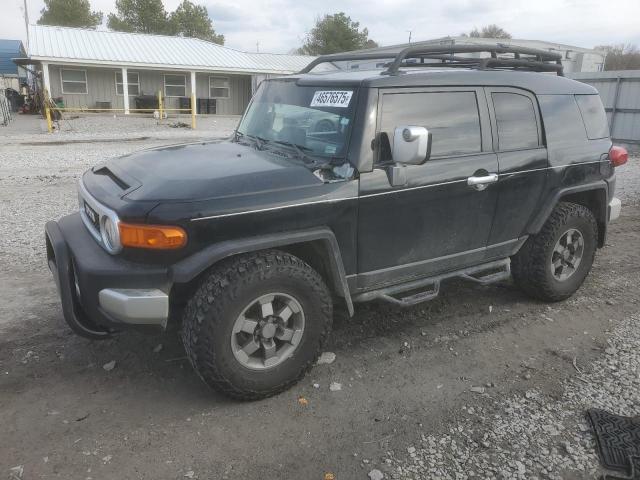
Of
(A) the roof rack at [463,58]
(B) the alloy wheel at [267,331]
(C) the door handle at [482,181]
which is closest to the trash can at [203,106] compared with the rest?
(A) the roof rack at [463,58]

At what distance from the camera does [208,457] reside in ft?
8.67

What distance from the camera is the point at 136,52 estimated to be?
26.2 metres

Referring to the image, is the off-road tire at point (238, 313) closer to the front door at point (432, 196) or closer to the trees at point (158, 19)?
the front door at point (432, 196)

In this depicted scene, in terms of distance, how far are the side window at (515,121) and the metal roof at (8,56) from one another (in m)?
37.2

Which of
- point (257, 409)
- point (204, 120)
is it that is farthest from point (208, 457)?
point (204, 120)

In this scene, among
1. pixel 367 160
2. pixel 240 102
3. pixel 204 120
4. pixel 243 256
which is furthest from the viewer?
pixel 240 102

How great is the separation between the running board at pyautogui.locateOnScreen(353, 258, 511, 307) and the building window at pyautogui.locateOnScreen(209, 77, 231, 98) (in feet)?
88.3

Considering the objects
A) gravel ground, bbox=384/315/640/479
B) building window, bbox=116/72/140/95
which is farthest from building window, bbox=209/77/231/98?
gravel ground, bbox=384/315/640/479

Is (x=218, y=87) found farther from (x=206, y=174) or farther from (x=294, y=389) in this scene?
(x=294, y=389)

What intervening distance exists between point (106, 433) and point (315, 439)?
3.73ft

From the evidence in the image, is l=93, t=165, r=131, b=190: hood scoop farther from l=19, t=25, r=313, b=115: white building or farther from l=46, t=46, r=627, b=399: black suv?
l=19, t=25, r=313, b=115: white building

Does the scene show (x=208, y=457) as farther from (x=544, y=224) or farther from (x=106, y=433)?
(x=544, y=224)

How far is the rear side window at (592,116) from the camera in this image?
444 cm

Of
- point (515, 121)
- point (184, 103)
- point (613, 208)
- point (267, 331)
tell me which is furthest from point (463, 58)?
point (184, 103)
